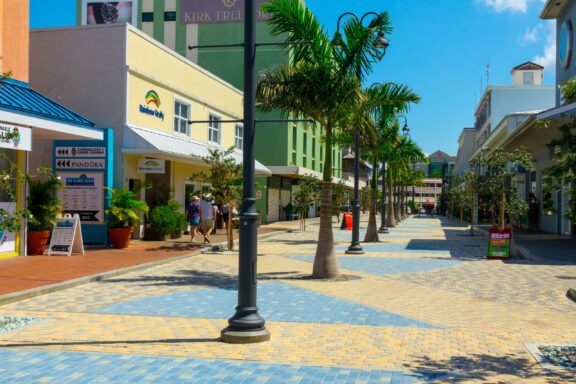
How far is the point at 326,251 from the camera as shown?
12.9 m

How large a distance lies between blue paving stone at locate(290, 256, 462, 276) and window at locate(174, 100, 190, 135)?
9.57 m

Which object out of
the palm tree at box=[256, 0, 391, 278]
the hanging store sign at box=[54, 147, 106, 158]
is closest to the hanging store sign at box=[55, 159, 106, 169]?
the hanging store sign at box=[54, 147, 106, 158]

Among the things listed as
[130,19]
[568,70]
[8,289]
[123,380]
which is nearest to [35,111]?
[8,289]

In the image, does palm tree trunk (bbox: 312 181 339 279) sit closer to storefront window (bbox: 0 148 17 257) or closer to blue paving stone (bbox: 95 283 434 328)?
blue paving stone (bbox: 95 283 434 328)

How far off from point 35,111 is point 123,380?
1049 cm

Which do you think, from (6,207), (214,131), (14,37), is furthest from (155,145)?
(214,131)

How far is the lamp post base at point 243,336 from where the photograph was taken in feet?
22.9

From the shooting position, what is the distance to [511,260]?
17109 mm

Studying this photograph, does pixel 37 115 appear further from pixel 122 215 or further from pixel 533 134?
pixel 533 134

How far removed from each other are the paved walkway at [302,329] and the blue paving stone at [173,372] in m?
0.02

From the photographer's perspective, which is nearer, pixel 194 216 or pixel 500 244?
pixel 500 244

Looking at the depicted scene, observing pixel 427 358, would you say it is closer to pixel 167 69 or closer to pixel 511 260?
pixel 511 260

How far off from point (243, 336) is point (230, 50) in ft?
126

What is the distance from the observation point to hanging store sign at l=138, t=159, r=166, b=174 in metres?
20.7
